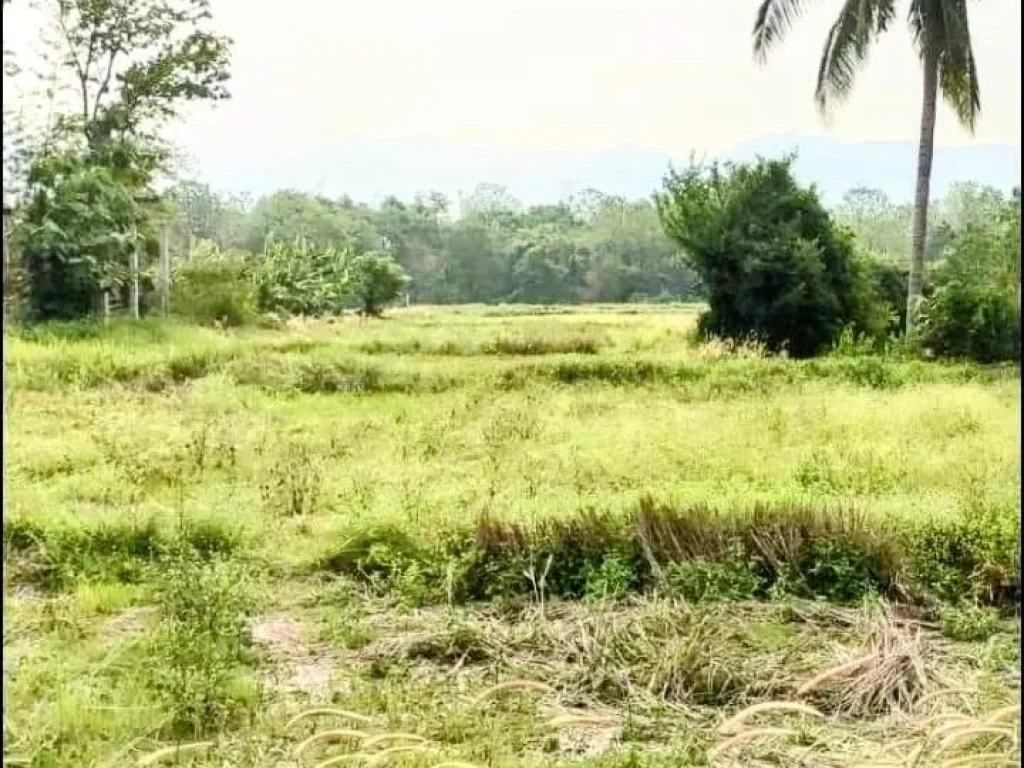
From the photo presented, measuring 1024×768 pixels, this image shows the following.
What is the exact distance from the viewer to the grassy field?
60.9 inches

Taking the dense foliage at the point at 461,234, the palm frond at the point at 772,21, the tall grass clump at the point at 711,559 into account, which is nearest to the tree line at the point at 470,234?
the dense foliage at the point at 461,234

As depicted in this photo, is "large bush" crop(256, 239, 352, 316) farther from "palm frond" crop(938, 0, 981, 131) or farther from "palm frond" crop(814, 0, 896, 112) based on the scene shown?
"palm frond" crop(938, 0, 981, 131)

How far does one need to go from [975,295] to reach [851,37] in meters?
0.51

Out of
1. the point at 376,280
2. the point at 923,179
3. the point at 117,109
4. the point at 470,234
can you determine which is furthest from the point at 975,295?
the point at 117,109

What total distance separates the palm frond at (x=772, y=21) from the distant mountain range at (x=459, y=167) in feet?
0.59

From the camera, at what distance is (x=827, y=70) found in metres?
1.98

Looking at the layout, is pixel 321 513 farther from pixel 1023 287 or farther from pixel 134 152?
pixel 1023 287

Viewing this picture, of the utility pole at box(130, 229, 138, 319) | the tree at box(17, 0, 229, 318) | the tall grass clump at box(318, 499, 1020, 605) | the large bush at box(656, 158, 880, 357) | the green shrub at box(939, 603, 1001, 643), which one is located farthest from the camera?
the large bush at box(656, 158, 880, 357)

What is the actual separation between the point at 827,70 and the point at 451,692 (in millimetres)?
1286

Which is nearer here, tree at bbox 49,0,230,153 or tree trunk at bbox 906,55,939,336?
tree trunk at bbox 906,55,939,336

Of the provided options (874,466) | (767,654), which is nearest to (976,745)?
(767,654)

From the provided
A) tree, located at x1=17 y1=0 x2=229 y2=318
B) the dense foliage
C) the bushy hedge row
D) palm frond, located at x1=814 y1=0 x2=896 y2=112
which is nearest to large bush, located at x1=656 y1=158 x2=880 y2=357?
the dense foliage

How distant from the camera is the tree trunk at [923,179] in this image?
6.29 ft

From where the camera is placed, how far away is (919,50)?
195cm
